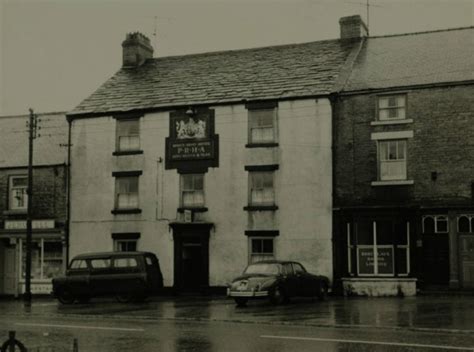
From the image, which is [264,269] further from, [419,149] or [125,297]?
[419,149]

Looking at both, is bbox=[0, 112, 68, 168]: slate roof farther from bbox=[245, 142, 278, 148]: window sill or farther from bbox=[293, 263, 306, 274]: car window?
bbox=[293, 263, 306, 274]: car window

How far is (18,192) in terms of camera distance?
3453 centimetres

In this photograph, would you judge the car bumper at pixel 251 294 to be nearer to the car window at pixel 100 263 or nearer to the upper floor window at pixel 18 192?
the car window at pixel 100 263

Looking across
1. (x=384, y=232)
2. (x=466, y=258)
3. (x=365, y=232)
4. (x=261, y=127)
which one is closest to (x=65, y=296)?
(x=261, y=127)

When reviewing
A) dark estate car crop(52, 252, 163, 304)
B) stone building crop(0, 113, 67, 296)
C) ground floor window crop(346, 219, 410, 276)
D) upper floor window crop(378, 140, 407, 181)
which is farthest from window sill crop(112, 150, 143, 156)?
upper floor window crop(378, 140, 407, 181)

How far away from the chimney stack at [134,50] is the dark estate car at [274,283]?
16.5m

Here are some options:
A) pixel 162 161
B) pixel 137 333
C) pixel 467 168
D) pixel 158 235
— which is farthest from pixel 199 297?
pixel 137 333

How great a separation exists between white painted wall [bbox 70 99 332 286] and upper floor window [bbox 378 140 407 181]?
82.5 inches

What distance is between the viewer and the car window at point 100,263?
1062 inches

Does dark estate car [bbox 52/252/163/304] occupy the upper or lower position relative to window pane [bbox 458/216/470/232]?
lower

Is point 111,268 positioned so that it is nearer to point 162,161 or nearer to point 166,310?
point 166,310

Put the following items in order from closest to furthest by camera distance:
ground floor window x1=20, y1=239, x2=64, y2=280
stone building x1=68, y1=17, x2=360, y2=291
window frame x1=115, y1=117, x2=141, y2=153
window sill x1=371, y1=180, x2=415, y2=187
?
window sill x1=371, y1=180, x2=415, y2=187 → stone building x1=68, y1=17, x2=360, y2=291 → window frame x1=115, y1=117, x2=141, y2=153 → ground floor window x1=20, y1=239, x2=64, y2=280

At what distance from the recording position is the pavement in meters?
17.4

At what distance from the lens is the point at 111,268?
26828 mm
